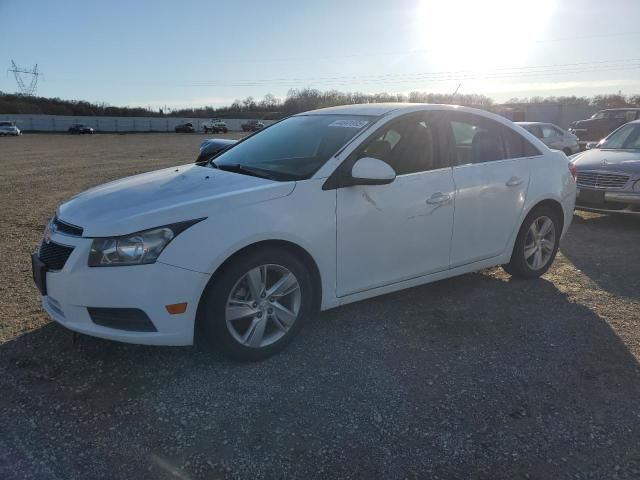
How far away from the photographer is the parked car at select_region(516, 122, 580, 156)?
49.0ft

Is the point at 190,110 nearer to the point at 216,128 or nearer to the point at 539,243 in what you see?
the point at 216,128

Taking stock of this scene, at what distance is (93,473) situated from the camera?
7.86 ft

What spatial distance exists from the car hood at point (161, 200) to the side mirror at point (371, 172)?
45 cm

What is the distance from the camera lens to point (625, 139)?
27.5ft

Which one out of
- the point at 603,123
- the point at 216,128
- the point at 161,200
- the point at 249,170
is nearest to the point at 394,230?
the point at 249,170

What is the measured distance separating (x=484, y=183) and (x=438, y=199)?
58cm

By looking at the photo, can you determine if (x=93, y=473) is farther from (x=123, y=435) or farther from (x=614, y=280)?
(x=614, y=280)

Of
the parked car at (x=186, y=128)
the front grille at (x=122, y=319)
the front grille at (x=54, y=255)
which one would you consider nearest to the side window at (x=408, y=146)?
the front grille at (x=122, y=319)

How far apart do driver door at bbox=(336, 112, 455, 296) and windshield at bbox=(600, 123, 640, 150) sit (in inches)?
218

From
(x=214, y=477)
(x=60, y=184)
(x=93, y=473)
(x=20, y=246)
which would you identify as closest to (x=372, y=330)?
(x=214, y=477)

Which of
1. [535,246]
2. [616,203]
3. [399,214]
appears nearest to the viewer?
[399,214]

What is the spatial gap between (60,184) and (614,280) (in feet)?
37.5

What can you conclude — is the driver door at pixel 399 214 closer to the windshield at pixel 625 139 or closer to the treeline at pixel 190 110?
the windshield at pixel 625 139

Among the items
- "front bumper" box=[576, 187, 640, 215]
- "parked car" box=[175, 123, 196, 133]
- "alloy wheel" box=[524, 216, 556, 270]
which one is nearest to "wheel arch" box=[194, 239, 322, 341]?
"alloy wheel" box=[524, 216, 556, 270]
